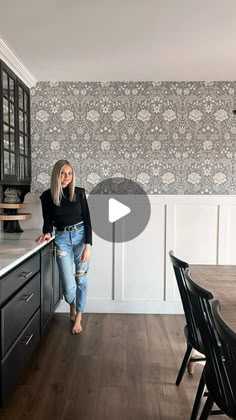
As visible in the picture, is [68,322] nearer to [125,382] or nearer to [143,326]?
[143,326]

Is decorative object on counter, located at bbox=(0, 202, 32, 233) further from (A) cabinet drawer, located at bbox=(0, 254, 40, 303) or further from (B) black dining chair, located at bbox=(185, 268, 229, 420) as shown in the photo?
(B) black dining chair, located at bbox=(185, 268, 229, 420)

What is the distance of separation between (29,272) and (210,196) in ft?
6.44

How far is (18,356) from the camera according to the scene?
2.11m

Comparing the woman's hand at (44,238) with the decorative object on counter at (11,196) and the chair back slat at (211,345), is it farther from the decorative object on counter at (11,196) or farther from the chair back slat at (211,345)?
the chair back slat at (211,345)

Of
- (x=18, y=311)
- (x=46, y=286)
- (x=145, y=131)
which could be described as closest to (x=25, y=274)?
(x=18, y=311)

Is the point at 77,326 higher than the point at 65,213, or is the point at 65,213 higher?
the point at 65,213

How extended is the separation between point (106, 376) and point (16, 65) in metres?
2.52

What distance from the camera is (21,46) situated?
2.76m

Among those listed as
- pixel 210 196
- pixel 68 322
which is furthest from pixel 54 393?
pixel 210 196

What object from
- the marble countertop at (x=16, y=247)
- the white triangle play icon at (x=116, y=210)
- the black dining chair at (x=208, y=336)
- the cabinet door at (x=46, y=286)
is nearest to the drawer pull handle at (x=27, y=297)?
the marble countertop at (x=16, y=247)

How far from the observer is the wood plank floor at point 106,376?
2.05 m

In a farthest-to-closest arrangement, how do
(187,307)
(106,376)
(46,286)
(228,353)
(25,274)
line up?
(46,286)
(106,376)
(25,274)
(187,307)
(228,353)

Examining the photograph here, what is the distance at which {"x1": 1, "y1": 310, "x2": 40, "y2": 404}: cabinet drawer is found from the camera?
190 cm

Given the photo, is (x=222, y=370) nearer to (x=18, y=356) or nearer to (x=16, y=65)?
(x=18, y=356)
